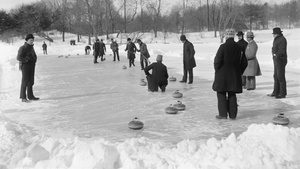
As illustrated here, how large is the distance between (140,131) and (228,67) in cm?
204

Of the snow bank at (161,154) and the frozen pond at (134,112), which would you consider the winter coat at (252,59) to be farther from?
the snow bank at (161,154)

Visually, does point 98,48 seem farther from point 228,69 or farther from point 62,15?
point 62,15

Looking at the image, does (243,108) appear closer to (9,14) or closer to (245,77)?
(245,77)

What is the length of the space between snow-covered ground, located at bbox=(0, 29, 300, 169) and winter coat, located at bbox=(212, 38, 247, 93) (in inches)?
27.8

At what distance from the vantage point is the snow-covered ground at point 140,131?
3.73 metres

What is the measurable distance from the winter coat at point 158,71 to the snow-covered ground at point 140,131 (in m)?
0.40

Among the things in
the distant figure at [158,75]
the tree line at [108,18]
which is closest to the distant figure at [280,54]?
the distant figure at [158,75]

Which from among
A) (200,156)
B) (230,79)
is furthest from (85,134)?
(230,79)

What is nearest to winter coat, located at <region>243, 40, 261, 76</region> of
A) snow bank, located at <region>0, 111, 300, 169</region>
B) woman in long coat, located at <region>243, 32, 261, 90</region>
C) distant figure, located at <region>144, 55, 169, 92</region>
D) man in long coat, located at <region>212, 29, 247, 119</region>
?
woman in long coat, located at <region>243, 32, 261, 90</region>

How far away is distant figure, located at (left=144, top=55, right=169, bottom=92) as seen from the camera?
912 centimetres

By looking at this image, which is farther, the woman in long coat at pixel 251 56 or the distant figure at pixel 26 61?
the woman in long coat at pixel 251 56

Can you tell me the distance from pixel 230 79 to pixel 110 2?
5281 centimetres

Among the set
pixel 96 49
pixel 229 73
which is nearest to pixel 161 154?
pixel 229 73

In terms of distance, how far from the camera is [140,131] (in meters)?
5.46
